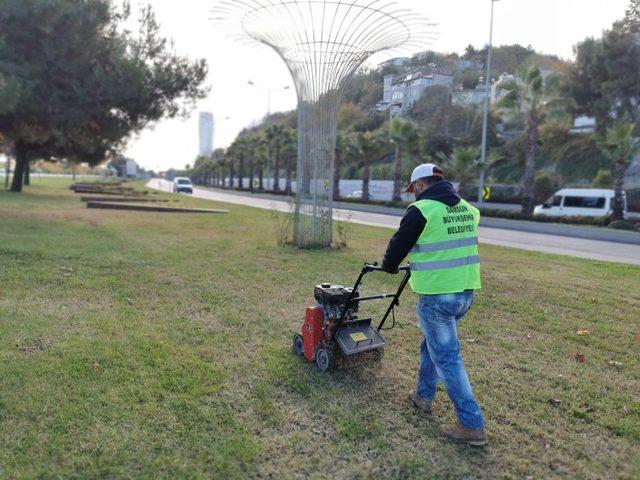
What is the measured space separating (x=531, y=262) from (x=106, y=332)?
29.1ft

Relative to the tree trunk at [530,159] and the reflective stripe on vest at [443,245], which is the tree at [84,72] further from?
the tree trunk at [530,159]

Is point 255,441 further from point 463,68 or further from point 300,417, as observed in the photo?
point 463,68

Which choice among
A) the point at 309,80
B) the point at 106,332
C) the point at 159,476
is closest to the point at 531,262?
the point at 309,80

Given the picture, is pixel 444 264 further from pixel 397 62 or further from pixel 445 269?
pixel 397 62

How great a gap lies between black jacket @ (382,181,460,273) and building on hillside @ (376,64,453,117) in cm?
702

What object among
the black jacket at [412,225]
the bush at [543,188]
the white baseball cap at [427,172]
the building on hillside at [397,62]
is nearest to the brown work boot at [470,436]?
the black jacket at [412,225]

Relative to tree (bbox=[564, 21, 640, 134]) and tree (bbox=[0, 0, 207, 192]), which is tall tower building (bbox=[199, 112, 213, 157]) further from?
tree (bbox=[0, 0, 207, 192])

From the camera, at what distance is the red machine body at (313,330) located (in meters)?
3.99

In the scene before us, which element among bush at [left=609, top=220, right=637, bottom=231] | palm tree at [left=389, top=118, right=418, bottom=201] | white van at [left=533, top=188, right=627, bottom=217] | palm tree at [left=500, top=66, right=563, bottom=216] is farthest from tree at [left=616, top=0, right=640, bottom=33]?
palm tree at [left=389, top=118, right=418, bottom=201]

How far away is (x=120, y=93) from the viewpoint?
16516 mm

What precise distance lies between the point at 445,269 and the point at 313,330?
1445mm

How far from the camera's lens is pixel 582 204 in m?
25.3

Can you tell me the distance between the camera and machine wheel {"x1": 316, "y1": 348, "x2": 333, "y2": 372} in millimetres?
3922

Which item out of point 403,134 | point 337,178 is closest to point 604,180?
point 403,134
